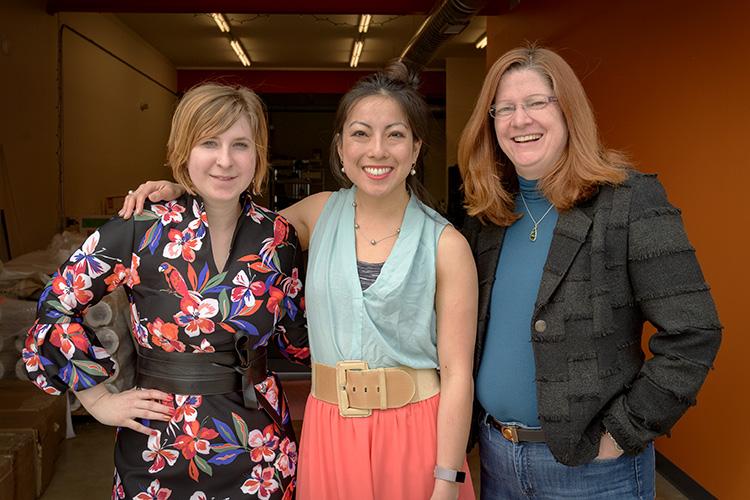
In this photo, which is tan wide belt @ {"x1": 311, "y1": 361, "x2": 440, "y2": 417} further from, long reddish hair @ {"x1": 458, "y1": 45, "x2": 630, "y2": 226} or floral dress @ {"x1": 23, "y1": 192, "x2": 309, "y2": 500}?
long reddish hair @ {"x1": 458, "y1": 45, "x2": 630, "y2": 226}

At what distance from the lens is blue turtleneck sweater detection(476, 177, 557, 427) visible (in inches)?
62.7

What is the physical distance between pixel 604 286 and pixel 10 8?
6629mm

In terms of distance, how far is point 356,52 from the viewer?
11922 mm

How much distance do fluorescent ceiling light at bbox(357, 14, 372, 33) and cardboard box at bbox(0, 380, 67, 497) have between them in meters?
7.25

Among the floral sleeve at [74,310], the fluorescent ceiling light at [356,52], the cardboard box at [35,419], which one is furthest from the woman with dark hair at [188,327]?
the fluorescent ceiling light at [356,52]

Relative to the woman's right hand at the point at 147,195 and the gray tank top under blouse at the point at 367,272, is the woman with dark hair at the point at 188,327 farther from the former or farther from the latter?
the gray tank top under blouse at the point at 367,272

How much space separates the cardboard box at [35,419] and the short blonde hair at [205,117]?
2344 mm

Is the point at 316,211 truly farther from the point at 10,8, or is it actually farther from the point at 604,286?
the point at 10,8

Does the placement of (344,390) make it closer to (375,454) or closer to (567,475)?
(375,454)

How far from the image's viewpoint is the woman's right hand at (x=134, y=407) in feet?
5.16

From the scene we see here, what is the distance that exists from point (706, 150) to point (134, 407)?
3075mm

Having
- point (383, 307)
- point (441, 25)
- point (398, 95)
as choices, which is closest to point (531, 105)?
point (398, 95)

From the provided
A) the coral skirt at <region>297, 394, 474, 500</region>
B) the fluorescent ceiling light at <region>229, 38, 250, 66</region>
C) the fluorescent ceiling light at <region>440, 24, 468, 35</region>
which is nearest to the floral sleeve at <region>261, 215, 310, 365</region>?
the coral skirt at <region>297, 394, 474, 500</region>

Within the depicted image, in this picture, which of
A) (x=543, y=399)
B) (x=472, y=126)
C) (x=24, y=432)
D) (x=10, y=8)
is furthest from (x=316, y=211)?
(x=10, y=8)
